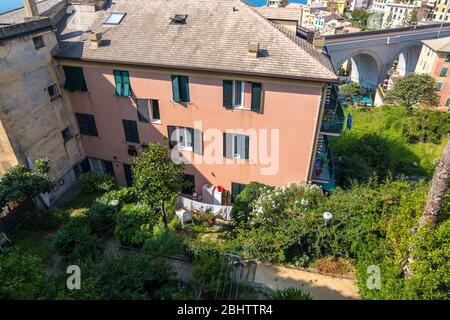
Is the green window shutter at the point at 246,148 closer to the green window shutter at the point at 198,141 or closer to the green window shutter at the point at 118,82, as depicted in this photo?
the green window shutter at the point at 198,141

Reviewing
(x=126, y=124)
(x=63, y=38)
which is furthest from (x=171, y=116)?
(x=63, y=38)

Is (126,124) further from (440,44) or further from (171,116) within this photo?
(440,44)

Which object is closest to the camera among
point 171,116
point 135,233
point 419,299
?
point 419,299

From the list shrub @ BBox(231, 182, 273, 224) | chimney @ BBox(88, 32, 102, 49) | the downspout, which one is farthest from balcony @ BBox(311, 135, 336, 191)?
chimney @ BBox(88, 32, 102, 49)

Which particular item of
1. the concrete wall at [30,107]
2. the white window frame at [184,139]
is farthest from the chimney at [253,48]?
the concrete wall at [30,107]

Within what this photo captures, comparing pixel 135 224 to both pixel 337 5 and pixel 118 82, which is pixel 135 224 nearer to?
pixel 118 82

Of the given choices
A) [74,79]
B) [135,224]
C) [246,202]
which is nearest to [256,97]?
[246,202]
